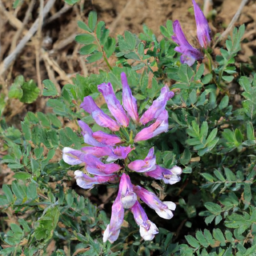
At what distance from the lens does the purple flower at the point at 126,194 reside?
5.51ft

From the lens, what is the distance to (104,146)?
176cm

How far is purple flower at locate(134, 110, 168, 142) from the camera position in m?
1.76

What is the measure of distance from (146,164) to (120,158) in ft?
0.42

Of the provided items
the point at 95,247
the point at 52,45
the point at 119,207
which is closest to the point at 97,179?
the point at 119,207

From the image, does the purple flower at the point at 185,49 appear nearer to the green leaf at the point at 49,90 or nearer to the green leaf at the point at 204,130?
the green leaf at the point at 204,130

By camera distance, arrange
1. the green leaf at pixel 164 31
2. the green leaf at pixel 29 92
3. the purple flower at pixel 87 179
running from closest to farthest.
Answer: the purple flower at pixel 87 179, the green leaf at pixel 164 31, the green leaf at pixel 29 92

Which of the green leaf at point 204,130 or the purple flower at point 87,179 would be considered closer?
the purple flower at point 87,179

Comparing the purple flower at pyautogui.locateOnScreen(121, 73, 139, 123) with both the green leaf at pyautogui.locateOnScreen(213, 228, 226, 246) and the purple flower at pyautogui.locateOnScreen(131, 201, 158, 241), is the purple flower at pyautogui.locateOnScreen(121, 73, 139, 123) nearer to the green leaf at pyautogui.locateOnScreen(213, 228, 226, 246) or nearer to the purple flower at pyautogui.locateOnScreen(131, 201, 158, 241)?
the purple flower at pyautogui.locateOnScreen(131, 201, 158, 241)

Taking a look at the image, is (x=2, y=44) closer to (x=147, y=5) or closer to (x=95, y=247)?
(x=147, y=5)

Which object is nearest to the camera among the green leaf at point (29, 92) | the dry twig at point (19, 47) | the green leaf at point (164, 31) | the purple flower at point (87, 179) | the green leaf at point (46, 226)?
the purple flower at point (87, 179)

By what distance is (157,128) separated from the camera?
177 cm

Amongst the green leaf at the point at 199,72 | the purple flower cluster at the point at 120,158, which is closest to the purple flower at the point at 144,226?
the purple flower cluster at the point at 120,158

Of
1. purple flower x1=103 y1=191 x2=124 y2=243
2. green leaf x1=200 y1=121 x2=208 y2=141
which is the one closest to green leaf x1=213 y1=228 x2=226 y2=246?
green leaf x1=200 y1=121 x2=208 y2=141

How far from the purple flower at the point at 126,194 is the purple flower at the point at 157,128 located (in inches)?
7.6
